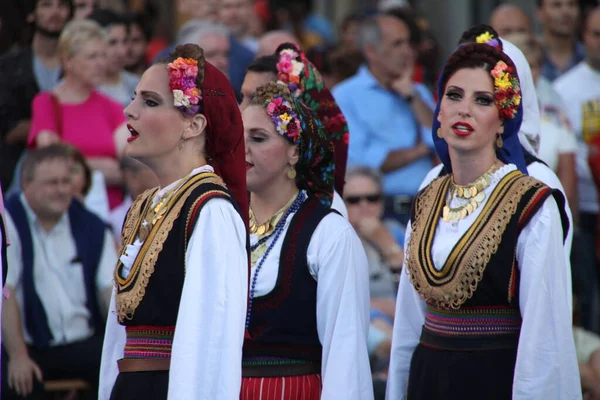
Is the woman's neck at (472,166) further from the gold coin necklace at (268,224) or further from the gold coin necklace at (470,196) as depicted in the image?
the gold coin necklace at (268,224)

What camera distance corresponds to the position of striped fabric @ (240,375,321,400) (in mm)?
4340

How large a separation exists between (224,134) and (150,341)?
2.40 ft

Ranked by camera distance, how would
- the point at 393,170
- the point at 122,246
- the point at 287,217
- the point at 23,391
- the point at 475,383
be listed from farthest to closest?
the point at 393,170
the point at 23,391
the point at 287,217
the point at 475,383
the point at 122,246

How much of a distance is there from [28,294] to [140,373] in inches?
108

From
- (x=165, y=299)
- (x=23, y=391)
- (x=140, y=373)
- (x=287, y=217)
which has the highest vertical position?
(x=287, y=217)

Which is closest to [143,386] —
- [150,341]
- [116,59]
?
[150,341]

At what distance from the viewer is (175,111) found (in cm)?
378

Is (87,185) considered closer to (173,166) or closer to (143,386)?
(173,166)

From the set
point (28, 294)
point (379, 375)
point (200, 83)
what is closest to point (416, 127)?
point (379, 375)

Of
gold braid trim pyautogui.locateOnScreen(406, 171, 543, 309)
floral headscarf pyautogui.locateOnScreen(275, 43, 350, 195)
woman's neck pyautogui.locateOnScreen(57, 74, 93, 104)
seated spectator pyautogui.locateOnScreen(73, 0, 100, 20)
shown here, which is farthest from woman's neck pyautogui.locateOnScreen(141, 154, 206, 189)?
seated spectator pyautogui.locateOnScreen(73, 0, 100, 20)

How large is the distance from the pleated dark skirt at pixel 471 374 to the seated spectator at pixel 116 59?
162 inches

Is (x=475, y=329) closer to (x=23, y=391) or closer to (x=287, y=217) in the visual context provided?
(x=287, y=217)

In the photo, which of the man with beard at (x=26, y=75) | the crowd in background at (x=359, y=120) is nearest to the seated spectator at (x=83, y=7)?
the crowd in background at (x=359, y=120)

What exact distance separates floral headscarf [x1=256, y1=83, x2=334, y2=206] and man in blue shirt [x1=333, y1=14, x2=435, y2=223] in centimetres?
238
